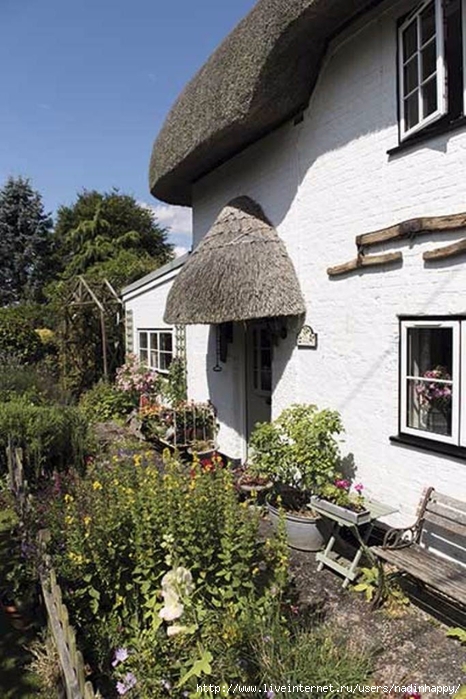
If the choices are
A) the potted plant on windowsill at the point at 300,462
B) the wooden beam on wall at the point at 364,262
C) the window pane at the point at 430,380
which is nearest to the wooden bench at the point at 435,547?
the window pane at the point at 430,380

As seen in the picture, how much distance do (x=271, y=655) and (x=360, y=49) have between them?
18.0 feet

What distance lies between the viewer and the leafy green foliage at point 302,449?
16.7 ft

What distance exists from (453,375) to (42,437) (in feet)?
17.6

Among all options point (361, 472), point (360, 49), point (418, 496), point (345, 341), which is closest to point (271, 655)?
point (418, 496)

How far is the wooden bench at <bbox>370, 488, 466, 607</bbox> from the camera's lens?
355 centimetres

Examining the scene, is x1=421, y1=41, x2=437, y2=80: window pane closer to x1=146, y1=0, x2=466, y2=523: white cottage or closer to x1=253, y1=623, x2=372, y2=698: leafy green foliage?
x1=146, y1=0, x2=466, y2=523: white cottage

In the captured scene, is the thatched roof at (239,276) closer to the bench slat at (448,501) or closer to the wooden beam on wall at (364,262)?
the wooden beam on wall at (364,262)

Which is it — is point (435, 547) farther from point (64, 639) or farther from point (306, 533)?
point (64, 639)

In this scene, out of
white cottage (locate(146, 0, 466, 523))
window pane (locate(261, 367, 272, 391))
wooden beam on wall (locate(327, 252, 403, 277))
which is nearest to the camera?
white cottage (locate(146, 0, 466, 523))

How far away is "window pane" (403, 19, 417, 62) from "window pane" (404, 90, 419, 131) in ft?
1.23

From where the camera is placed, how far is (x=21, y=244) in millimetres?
29406

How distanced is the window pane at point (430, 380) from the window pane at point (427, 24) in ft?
8.68

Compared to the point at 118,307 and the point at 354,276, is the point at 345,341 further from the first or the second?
the point at 118,307

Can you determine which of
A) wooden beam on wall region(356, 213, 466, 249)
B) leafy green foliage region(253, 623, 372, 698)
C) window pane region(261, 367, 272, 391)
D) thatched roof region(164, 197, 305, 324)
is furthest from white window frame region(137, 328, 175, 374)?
leafy green foliage region(253, 623, 372, 698)
